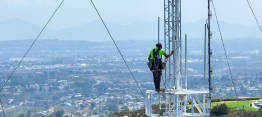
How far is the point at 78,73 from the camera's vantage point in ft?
469

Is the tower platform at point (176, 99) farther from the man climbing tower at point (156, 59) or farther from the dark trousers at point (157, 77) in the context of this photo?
the man climbing tower at point (156, 59)

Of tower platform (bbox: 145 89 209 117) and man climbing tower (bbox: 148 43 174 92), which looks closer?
man climbing tower (bbox: 148 43 174 92)

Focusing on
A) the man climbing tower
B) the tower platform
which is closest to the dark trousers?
the man climbing tower

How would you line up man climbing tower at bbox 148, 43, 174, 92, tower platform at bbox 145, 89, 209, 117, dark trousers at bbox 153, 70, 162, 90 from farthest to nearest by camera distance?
tower platform at bbox 145, 89, 209, 117
dark trousers at bbox 153, 70, 162, 90
man climbing tower at bbox 148, 43, 174, 92

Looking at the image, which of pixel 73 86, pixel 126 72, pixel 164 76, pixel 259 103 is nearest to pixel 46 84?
pixel 73 86

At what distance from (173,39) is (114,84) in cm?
10224

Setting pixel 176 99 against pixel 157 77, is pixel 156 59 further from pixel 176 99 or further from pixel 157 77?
pixel 176 99

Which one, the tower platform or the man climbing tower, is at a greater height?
the man climbing tower

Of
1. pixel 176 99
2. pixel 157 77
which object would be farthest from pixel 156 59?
pixel 176 99

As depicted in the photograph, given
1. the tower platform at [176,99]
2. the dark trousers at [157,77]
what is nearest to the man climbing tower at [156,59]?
the dark trousers at [157,77]

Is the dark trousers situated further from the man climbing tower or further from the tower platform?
the tower platform

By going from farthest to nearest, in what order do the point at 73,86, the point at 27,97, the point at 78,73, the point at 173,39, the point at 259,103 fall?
the point at 78,73
the point at 73,86
the point at 27,97
the point at 259,103
the point at 173,39

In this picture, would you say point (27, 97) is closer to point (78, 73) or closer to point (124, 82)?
point (124, 82)

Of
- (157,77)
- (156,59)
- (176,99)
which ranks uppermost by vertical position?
(156,59)
